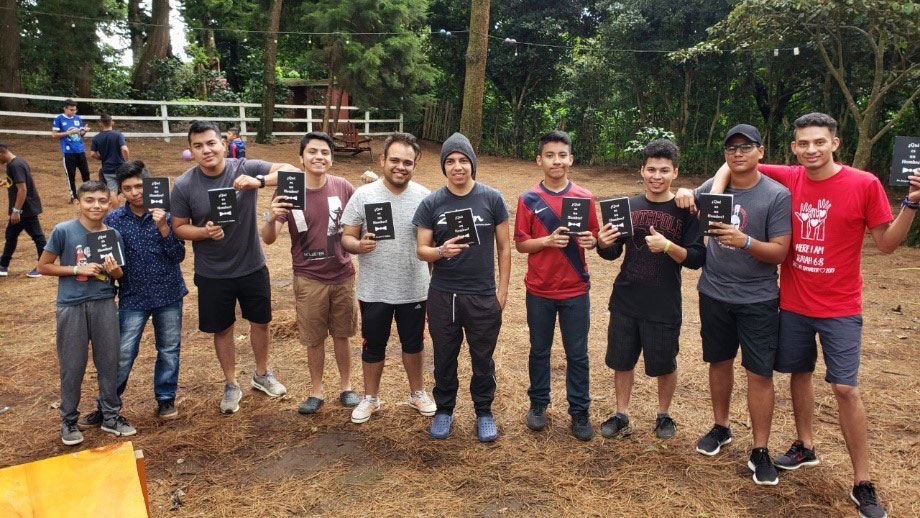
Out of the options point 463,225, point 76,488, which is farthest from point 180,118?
point 76,488

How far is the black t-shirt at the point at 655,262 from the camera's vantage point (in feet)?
13.2

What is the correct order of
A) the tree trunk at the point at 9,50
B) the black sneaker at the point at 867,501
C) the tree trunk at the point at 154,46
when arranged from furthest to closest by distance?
the tree trunk at the point at 154,46, the tree trunk at the point at 9,50, the black sneaker at the point at 867,501

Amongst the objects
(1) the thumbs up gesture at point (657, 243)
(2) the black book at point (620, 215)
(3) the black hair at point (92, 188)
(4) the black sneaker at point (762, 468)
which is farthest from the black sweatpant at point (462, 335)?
(3) the black hair at point (92, 188)

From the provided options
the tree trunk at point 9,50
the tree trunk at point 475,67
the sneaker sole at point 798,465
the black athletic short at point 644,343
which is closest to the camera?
the sneaker sole at point 798,465

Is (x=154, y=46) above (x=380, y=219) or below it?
above

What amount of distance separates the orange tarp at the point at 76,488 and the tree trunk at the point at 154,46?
23.6m

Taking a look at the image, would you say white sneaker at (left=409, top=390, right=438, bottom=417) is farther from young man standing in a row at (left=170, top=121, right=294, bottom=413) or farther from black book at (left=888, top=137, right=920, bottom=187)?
black book at (left=888, top=137, right=920, bottom=187)

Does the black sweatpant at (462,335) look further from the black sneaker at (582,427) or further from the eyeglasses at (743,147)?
the eyeglasses at (743,147)

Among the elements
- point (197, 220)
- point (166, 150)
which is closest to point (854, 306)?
point (197, 220)

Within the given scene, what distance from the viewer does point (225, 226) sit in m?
4.53

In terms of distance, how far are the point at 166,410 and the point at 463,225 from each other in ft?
8.46

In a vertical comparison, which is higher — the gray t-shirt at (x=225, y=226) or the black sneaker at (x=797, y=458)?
the gray t-shirt at (x=225, y=226)

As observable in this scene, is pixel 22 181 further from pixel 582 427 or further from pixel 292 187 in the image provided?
pixel 582 427

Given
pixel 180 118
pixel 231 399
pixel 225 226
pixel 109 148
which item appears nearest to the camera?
pixel 225 226
